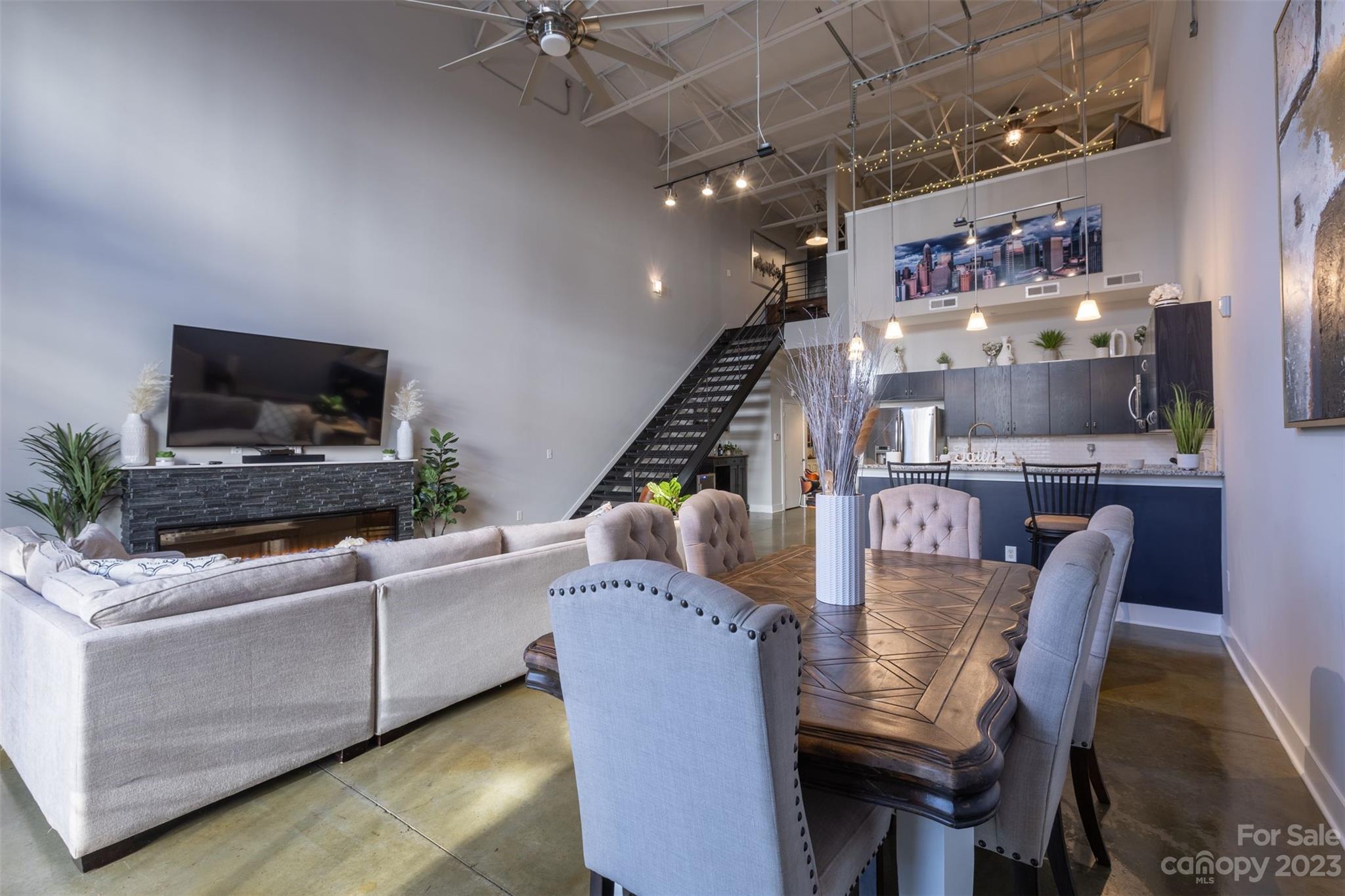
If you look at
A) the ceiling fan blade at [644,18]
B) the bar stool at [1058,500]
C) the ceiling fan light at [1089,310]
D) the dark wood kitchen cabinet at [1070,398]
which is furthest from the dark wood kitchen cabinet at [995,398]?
the ceiling fan blade at [644,18]

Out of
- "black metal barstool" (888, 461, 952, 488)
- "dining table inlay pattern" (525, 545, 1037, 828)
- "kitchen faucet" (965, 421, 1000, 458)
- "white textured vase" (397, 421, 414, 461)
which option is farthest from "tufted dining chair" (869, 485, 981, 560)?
"white textured vase" (397, 421, 414, 461)

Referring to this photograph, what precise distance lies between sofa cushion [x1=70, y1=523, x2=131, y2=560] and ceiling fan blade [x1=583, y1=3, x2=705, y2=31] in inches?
158

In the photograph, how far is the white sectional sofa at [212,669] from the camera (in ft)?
A: 5.73

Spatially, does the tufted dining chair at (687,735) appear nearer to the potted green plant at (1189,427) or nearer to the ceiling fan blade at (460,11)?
the ceiling fan blade at (460,11)

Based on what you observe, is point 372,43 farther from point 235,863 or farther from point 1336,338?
point 1336,338

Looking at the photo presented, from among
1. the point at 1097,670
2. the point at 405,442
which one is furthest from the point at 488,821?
the point at 405,442

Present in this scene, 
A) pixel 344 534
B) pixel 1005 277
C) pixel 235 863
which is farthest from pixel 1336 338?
pixel 344 534

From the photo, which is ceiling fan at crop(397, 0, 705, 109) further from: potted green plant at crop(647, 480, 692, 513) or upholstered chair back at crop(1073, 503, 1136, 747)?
upholstered chair back at crop(1073, 503, 1136, 747)

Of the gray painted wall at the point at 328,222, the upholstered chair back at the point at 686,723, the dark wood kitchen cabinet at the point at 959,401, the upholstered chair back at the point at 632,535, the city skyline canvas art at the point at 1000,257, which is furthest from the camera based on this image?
the dark wood kitchen cabinet at the point at 959,401

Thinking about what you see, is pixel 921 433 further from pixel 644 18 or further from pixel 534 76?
pixel 534 76

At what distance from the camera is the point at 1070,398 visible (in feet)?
20.7

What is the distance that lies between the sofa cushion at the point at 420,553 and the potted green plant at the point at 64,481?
282 cm

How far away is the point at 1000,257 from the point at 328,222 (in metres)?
6.93

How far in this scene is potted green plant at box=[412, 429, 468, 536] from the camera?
5.93m
